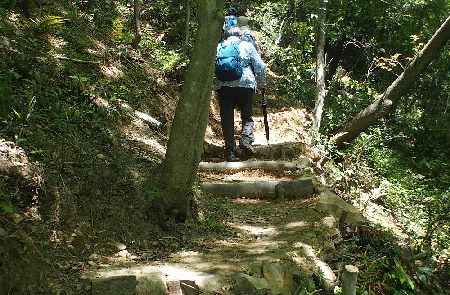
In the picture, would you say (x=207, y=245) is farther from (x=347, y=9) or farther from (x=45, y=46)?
(x=347, y=9)

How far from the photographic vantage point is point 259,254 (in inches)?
180

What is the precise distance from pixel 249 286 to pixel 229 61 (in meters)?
4.20

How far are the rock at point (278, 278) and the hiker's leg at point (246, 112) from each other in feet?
12.4

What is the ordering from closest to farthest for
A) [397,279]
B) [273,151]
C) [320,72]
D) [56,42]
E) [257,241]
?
1. [397,279]
2. [257,241]
3. [56,42]
4. [273,151]
5. [320,72]

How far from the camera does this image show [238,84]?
7273 millimetres

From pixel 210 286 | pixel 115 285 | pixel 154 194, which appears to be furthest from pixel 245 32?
pixel 115 285

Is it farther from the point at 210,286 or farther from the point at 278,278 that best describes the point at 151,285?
the point at 278,278

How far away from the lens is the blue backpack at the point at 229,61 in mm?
7047

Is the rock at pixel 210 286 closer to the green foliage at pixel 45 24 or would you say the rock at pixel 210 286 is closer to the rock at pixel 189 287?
the rock at pixel 189 287

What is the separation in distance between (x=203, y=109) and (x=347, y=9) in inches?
523

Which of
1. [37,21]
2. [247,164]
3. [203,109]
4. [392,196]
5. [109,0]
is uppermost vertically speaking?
[109,0]

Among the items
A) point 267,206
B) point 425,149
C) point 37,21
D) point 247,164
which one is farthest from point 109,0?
point 425,149

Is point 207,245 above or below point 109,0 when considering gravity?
below

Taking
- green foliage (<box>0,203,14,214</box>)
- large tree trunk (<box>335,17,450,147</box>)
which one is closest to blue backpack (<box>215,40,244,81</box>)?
green foliage (<box>0,203,14,214</box>)
